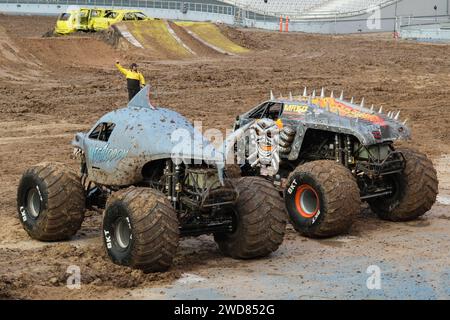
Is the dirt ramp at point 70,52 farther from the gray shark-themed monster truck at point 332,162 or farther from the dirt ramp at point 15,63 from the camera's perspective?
the gray shark-themed monster truck at point 332,162

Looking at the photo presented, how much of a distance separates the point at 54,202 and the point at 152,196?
1927mm

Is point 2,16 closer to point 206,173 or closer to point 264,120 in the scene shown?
point 264,120

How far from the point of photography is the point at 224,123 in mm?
21984

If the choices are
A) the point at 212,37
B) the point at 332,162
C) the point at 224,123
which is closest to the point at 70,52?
the point at 212,37

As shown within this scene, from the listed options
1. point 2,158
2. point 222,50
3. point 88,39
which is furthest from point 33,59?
point 2,158

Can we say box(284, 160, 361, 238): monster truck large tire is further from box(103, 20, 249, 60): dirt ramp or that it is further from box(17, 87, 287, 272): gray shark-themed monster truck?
box(103, 20, 249, 60): dirt ramp

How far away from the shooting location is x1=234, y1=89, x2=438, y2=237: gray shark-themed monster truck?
11906 millimetres

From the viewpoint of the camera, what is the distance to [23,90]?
26031 mm

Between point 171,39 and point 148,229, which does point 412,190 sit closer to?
point 148,229

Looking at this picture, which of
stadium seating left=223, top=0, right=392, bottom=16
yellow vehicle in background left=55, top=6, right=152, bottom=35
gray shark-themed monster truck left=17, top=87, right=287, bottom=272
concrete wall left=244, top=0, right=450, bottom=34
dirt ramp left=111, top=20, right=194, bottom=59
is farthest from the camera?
stadium seating left=223, top=0, right=392, bottom=16

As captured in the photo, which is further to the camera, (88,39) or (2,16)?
(2,16)

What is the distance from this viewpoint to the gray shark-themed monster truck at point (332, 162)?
39.1ft

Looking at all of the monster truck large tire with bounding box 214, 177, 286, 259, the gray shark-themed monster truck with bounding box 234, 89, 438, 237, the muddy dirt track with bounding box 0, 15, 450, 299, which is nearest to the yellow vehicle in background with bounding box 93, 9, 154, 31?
the muddy dirt track with bounding box 0, 15, 450, 299
